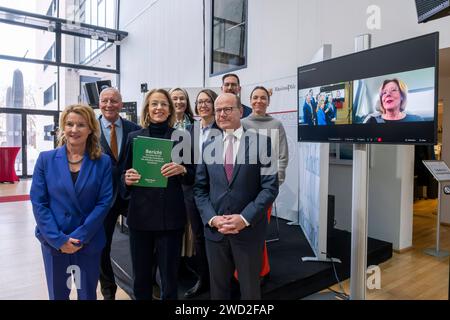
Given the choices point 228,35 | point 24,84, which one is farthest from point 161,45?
point 24,84

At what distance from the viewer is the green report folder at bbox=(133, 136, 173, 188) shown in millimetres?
1767

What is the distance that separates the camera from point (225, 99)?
172cm

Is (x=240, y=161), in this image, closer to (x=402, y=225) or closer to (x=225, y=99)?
(x=225, y=99)

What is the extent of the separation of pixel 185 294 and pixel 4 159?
8.87 meters

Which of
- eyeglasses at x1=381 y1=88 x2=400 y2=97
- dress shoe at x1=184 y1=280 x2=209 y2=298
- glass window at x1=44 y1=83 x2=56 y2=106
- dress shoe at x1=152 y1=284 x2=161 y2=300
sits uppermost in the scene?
glass window at x1=44 y1=83 x2=56 y2=106

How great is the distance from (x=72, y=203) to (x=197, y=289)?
3.75 feet

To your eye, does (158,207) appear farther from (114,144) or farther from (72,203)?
(114,144)

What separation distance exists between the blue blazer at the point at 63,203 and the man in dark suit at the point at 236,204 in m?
0.63

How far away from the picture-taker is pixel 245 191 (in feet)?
5.59

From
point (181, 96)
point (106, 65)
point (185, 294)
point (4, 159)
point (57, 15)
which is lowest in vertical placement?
point (185, 294)

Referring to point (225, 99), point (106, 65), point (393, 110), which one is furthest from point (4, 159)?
point (393, 110)

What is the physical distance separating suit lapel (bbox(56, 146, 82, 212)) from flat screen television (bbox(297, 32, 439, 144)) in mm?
1728

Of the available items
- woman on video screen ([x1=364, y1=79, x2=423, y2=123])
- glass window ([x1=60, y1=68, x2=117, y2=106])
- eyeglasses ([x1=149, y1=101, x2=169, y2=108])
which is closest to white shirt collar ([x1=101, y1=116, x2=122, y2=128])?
eyeglasses ([x1=149, y1=101, x2=169, y2=108])

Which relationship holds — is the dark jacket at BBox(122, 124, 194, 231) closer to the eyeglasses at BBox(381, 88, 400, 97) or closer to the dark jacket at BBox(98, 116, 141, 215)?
the dark jacket at BBox(98, 116, 141, 215)
